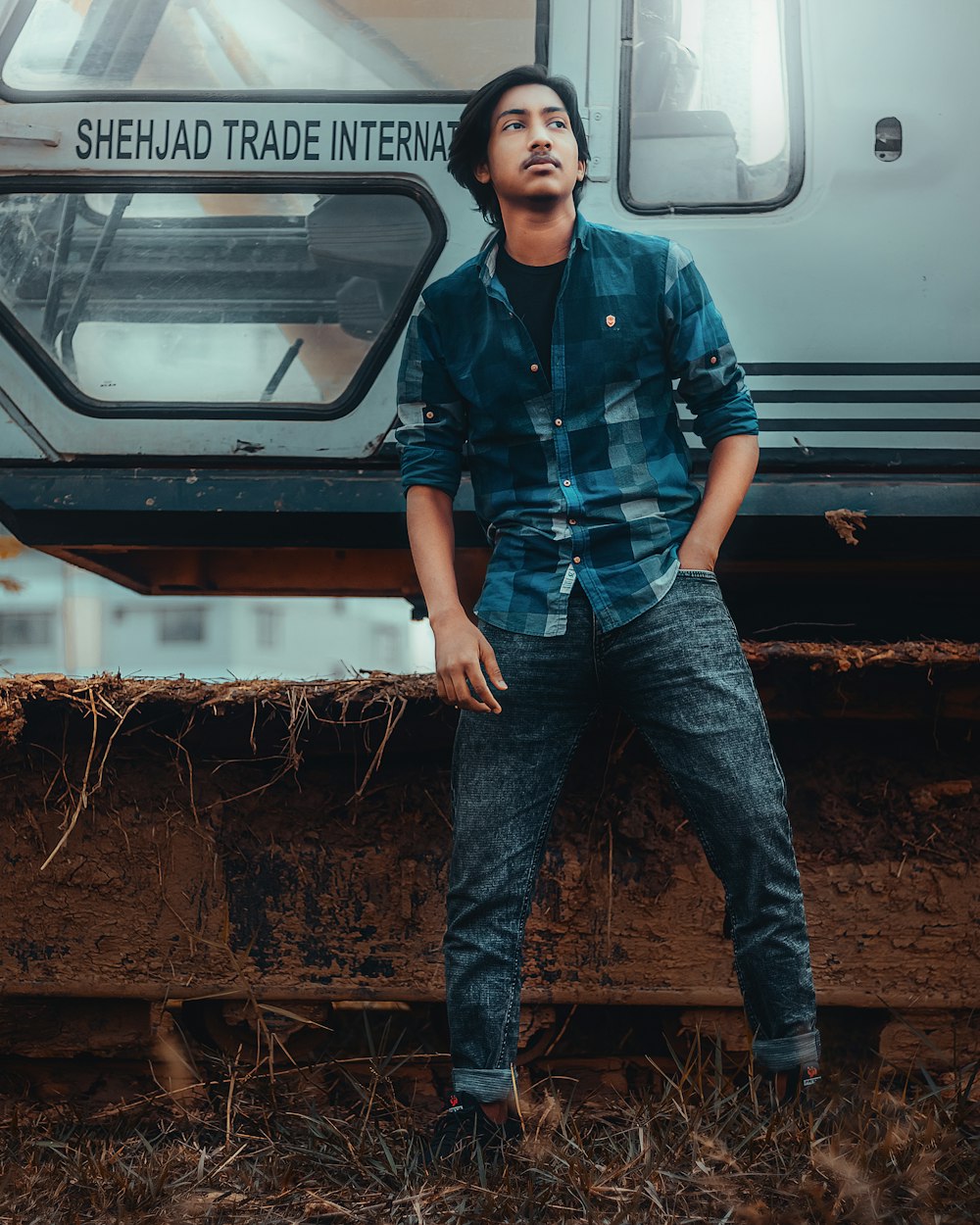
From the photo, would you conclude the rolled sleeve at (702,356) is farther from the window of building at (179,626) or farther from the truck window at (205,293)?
the window of building at (179,626)

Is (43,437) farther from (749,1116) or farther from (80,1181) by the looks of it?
(749,1116)

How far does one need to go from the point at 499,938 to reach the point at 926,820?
3.76ft

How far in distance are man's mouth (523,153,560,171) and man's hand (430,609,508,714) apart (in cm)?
80

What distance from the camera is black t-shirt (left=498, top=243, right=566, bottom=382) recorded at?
202 cm

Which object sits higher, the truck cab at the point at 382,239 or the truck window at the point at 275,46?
the truck window at the point at 275,46

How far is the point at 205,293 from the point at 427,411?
101 centimetres

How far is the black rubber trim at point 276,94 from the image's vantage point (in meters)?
2.74

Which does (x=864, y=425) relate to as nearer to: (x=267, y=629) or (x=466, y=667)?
(x=466, y=667)

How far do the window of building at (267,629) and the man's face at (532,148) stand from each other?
26013 mm

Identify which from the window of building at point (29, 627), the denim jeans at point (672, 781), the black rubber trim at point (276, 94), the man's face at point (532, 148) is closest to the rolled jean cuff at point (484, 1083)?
the denim jeans at point (672, 781)

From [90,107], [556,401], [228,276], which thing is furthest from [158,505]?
[556,401]

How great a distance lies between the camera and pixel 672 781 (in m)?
1.98

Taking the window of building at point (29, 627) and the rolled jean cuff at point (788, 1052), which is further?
the window of building at point (29, 627)

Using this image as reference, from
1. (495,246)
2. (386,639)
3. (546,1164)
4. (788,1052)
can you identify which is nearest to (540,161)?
(495,246)
